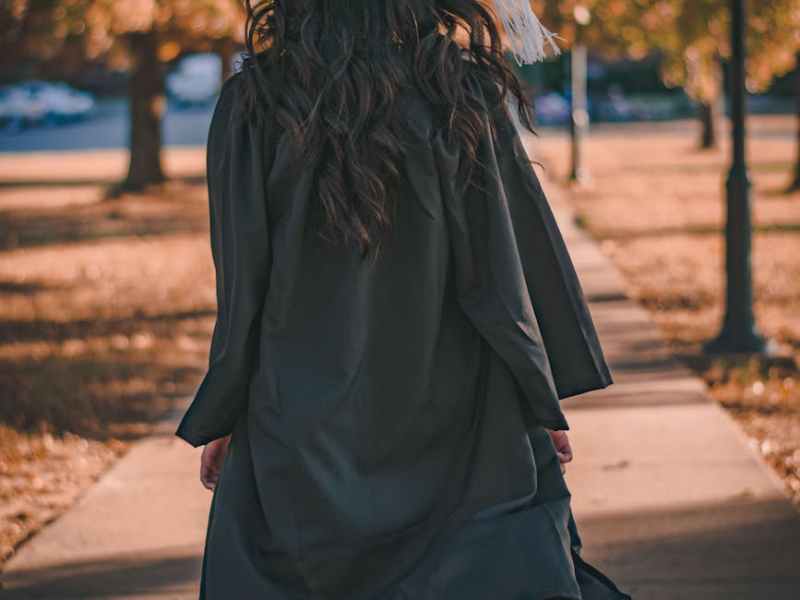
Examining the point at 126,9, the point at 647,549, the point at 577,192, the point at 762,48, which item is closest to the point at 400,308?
the point at 647,549

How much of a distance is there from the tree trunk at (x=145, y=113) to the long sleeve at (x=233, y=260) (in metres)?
17.3

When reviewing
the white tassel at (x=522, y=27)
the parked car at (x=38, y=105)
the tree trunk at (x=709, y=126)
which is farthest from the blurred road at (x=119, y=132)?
the white tassel at (x=522, y=27)

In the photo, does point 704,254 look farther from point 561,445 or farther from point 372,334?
point 372,334

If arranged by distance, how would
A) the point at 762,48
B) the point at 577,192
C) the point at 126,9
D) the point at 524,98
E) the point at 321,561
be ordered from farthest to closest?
the point at 577,192 → the point at 762,48 → the point at 126,9 → the point at 524,98 → the point at 321,561

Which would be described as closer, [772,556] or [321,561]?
[321,561]

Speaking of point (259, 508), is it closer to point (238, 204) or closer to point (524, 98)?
point (238, 204)

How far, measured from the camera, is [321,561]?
2.43m

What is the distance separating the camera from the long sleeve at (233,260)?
7.98 ft

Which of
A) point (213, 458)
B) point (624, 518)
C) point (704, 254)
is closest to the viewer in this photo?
point (213, 458)

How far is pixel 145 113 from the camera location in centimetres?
1992

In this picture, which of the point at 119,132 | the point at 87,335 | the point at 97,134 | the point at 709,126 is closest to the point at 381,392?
the point at 87,335

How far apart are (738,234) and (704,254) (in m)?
5.32

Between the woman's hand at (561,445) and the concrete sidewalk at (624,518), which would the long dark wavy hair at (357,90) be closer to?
the woman's hand at (561,445)

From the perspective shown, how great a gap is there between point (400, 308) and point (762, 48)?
14431 mm
